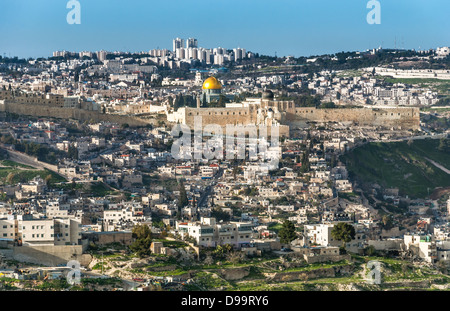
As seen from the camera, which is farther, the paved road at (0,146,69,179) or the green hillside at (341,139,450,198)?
the green hillside at (341,139,450,198)

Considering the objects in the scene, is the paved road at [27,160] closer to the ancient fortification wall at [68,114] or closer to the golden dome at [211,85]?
the ancient fortification wall at [68,114]

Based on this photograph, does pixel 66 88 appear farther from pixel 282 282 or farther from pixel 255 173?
pixel 282 282

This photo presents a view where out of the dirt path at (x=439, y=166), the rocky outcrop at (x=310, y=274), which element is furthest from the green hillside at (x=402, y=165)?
the rocky outcrop at (x=310, y=274)

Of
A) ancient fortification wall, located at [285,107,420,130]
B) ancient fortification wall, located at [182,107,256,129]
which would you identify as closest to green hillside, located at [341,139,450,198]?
ancient fortification wall, located at [285,107,420,130]

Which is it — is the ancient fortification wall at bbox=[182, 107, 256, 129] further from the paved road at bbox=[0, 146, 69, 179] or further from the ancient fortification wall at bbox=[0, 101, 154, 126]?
the paved road at bbox=[0, 146, 69, 179]

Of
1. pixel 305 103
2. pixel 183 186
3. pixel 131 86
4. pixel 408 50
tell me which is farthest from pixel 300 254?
pixel 408 50
